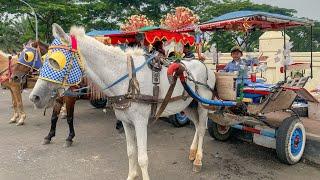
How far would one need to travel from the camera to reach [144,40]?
27.1 feet

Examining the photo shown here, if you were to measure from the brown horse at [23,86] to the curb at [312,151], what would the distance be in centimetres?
419

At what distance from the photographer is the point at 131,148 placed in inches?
175

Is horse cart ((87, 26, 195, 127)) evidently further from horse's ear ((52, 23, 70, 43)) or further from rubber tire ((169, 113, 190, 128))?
horse's ear ((52, 23, 70, 43))

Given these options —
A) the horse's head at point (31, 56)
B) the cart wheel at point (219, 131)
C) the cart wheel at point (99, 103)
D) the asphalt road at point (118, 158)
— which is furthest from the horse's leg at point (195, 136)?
the cart wheel at point (99, 103)

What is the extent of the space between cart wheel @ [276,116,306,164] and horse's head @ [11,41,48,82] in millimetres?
4956

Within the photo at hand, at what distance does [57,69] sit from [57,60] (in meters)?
0.12

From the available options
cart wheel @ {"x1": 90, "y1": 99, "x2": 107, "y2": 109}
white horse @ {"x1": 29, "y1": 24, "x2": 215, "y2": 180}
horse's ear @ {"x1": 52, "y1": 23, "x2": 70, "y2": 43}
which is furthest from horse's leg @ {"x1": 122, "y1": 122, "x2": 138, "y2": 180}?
cart wheel @ {"x1": 90, "y1": 99, "x2": 107, "y2": 109}

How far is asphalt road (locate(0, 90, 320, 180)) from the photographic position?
→ 503cm

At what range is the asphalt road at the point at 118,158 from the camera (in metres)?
5.03

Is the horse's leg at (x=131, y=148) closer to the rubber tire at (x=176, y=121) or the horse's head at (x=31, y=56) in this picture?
the rubber tire at (x=176, y=121)

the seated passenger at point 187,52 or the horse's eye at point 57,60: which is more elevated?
the seated passenger at point 187,52

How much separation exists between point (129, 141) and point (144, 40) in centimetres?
429

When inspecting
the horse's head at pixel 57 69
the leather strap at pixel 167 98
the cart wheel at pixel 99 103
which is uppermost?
the horse's head at pixel 57 69

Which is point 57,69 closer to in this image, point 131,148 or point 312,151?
point 131,148
